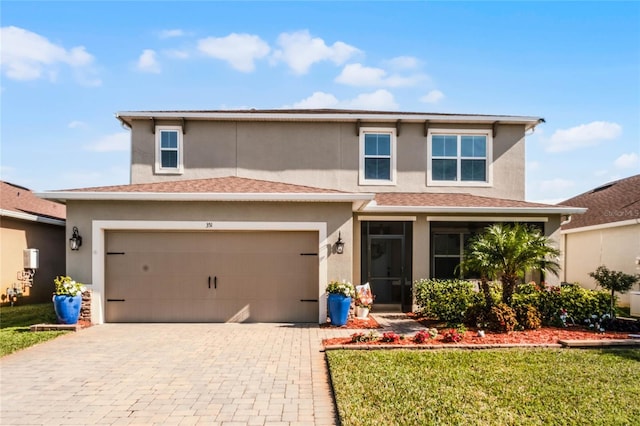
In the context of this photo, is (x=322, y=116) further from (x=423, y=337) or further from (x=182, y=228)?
(x=423, y=337)

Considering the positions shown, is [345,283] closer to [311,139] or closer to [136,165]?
[311,139]

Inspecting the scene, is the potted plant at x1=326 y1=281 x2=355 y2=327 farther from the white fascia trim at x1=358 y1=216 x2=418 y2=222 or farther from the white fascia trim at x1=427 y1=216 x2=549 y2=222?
the white fascia trim at x1=427 y1=216 x2=549 y2=222

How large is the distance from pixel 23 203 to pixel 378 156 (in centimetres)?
1315

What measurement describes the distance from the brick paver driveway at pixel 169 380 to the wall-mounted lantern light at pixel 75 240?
2.34 metres

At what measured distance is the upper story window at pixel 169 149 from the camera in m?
14.6

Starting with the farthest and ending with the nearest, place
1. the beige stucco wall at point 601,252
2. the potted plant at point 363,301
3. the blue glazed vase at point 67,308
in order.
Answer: the beige stucco wall at point 601,252, the potted plant at point 363,301, the blue glazed vase at point 67,308

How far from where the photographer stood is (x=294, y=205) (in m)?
11.4

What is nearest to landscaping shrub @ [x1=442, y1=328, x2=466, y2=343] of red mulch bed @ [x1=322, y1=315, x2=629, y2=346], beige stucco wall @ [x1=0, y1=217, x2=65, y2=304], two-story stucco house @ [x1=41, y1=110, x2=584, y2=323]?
red mulch bed @ [x1=322, y1=315, x2=629, y2=346]

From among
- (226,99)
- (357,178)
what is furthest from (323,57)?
(226,99)

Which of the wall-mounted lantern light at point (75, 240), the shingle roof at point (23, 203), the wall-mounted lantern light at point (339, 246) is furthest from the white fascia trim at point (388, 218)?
the shingle roof at point (23, 203)

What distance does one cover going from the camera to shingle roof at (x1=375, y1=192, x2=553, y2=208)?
13.0 meters

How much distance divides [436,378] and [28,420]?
549 centimetres

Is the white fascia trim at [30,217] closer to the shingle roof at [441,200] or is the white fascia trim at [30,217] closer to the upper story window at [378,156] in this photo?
the upper story window at [378,156]

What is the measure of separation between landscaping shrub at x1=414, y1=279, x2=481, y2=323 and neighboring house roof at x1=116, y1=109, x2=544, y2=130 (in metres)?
5.60
